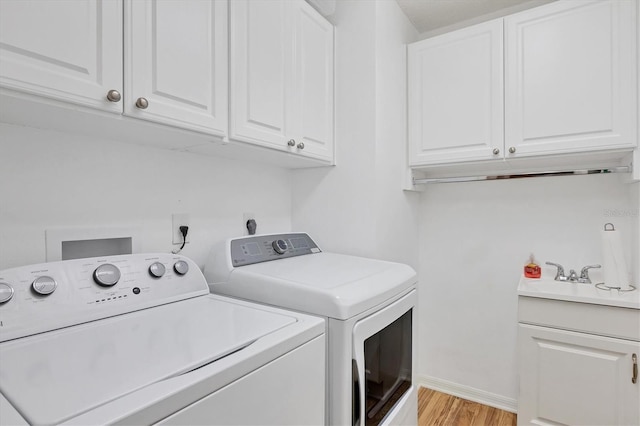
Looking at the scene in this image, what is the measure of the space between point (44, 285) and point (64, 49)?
63 cm

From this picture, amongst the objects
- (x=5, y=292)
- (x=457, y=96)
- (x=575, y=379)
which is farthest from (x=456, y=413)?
(x=5, y=292)

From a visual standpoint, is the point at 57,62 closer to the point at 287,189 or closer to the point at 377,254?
the point at 287,189

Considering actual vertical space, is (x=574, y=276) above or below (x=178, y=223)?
below

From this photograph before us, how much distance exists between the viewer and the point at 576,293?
1767 mm

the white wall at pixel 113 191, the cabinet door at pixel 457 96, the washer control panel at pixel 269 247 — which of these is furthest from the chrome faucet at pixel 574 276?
the white wall at pixel 113 191

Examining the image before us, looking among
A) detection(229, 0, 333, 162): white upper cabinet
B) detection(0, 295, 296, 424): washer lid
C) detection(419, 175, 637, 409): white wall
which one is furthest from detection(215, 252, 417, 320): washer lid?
detection(419, 175, 637, 409): white wall

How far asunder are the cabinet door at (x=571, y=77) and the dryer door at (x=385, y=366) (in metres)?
1.13

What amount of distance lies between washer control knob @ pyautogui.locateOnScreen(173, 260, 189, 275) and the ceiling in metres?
1.98

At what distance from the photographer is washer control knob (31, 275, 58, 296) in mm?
939

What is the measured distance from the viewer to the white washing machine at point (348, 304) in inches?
43.2

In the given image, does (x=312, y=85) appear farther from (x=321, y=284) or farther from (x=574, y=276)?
(x=574, y=276)

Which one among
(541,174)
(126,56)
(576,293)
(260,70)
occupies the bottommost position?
(576,293)

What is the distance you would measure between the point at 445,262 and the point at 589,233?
0.85 meters

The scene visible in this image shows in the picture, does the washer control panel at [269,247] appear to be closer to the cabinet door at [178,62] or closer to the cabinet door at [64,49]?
the cabinet door at [178,62]
